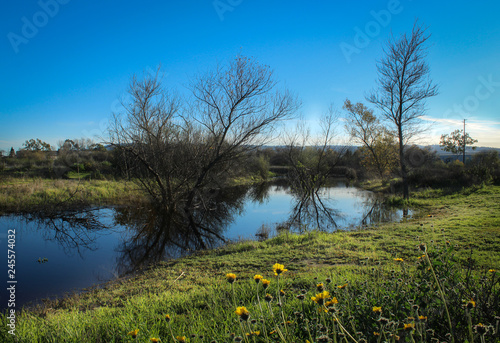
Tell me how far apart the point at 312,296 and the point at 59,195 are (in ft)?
55.5

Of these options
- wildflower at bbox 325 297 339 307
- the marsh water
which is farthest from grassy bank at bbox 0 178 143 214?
wildflower at bbox 325 297 339 307

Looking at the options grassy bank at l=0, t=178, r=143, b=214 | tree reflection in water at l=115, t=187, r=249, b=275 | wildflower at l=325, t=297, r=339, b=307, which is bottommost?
tree reflection in water at l=115, t=187, r=249, b=275

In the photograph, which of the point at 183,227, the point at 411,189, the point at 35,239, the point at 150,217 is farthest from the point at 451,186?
the point at 35,239

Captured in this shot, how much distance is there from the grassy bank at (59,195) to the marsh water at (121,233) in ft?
4.06

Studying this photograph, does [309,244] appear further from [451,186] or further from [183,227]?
[451,186]

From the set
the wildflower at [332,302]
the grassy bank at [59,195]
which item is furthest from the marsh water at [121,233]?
the wildflower at [332,302]

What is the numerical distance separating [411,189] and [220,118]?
48.0 ft

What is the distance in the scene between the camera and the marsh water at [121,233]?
21.9 ft

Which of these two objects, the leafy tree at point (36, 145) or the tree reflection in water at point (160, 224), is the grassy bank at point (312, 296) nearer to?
the tree reflection in water at point (160, 224)

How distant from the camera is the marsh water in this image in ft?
21.9

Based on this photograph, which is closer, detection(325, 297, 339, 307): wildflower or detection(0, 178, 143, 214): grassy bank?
detection(325, 297, 339, 307): wildflower

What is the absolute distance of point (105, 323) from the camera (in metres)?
2.92

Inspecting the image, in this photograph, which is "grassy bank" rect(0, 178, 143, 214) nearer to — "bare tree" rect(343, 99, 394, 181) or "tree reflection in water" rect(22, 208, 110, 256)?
"tree reflection in water" rect(22, 208, 110, 256)

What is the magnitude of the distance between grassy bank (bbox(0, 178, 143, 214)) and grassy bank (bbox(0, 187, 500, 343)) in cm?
1073
